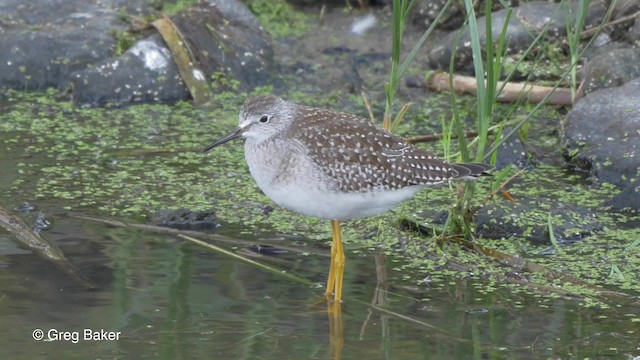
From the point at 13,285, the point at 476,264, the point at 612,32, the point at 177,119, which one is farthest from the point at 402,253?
the point at 612,32

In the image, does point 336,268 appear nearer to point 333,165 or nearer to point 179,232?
point 333,165

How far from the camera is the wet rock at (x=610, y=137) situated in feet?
25.0

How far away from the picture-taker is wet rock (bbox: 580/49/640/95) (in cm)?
891

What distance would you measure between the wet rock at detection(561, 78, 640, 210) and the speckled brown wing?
1820 mm

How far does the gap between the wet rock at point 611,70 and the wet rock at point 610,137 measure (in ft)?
1.26

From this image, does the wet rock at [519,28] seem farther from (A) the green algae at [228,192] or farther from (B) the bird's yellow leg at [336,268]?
(B) the bird's yellow leg at [336,268]

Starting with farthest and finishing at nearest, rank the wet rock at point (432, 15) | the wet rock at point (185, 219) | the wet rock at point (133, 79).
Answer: the wet rock at point (432, 15) < the wet rock at point (133, 79) < the wet rock at point (185, 219)

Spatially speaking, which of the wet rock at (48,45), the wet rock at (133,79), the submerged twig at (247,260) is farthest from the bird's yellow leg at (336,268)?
the wet rock at (48,45)

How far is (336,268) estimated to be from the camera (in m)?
6.13

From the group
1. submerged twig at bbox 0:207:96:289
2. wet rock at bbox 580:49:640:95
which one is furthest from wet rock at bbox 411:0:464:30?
submerged twig at bbox 0:207:96:289

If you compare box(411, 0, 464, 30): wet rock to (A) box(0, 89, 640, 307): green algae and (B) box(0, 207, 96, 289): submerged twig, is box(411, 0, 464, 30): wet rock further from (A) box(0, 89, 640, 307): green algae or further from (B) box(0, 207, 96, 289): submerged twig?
(B) box(0, 207, 96, 289): submerged twig

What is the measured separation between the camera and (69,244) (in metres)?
6.61

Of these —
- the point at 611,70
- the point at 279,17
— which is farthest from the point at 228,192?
the point at 279,17

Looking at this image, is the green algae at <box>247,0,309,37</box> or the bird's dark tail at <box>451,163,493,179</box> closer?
the bird's dark tail at <box>451,163,493,179</box>
